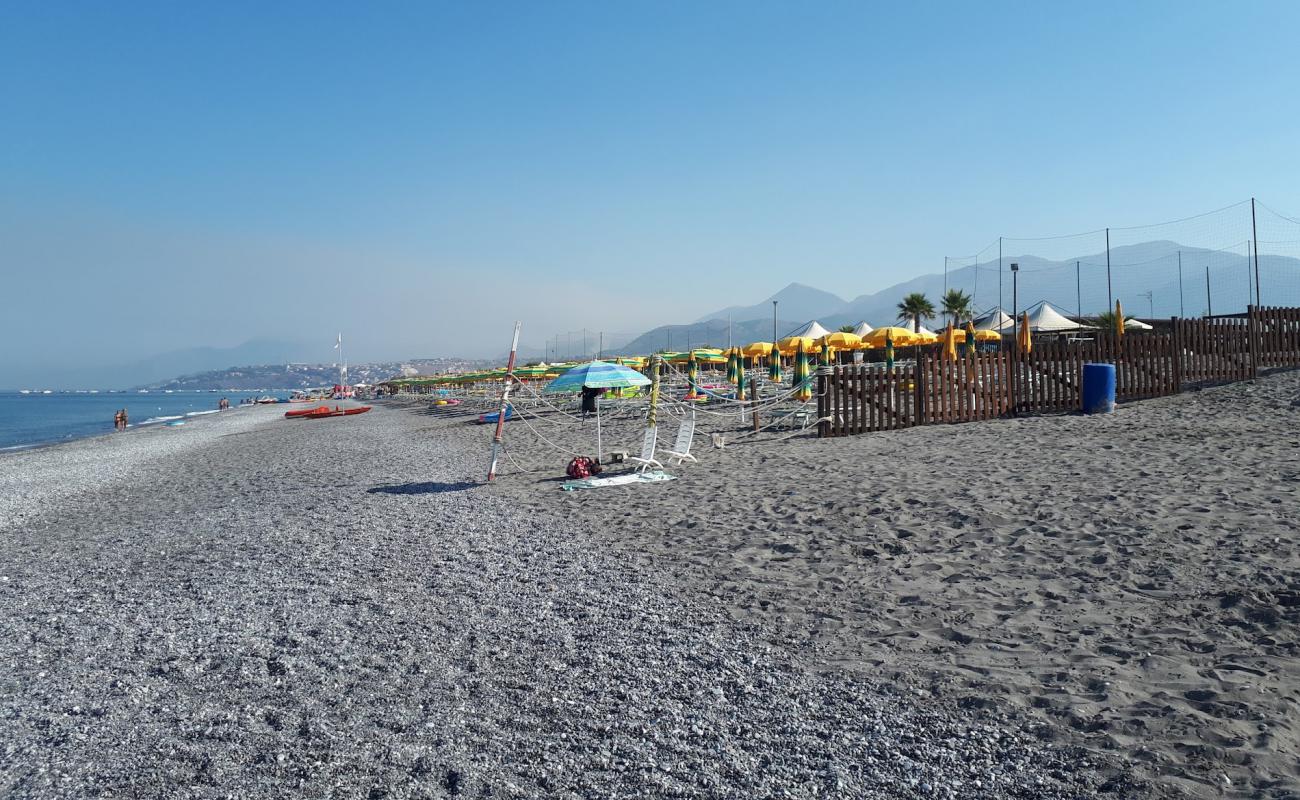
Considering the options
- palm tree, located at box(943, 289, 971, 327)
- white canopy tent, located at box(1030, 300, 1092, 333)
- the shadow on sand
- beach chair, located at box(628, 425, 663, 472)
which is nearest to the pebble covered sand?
the shadow on sand

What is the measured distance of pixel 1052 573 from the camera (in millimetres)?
4613

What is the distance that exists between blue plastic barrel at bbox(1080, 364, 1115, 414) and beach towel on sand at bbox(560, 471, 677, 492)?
24.9 feet

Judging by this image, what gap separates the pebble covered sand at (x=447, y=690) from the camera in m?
2.71

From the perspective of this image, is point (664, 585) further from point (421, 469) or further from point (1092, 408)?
point (1092, 408)

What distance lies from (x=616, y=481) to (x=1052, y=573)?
Result: 18.4 feet

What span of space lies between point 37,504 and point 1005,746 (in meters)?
14.3

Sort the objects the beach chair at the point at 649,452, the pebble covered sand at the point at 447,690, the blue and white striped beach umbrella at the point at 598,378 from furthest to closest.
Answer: the blue and white striped beach umbrella at the point at 598,378 < the beach chair at the point at 649,452 < the pebble covered sand at the point at 447,690

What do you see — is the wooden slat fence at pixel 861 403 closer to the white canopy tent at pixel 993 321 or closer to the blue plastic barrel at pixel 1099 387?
the blue plastic barrel at pixel 1099 387

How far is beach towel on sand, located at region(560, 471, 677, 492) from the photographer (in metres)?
9.33

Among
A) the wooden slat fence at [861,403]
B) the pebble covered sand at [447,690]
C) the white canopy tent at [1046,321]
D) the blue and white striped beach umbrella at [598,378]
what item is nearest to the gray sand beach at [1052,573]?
the pebble covered sand at [447,690]

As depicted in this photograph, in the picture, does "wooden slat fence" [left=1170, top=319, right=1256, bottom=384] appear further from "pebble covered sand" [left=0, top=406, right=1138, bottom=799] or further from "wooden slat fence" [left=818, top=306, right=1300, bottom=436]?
"pebble covered sand" [left=0, top=406, right=1138, bottom=799]

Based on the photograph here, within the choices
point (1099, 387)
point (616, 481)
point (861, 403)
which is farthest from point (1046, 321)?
point (616, 481)

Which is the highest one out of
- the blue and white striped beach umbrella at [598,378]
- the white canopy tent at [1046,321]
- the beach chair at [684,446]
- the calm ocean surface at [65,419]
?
the white canopy tent at [1046,321]

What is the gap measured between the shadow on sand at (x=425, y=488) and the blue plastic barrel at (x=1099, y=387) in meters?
10.0
